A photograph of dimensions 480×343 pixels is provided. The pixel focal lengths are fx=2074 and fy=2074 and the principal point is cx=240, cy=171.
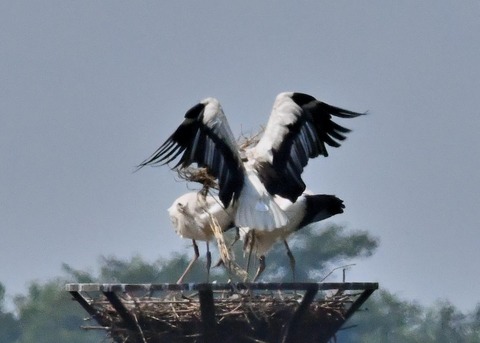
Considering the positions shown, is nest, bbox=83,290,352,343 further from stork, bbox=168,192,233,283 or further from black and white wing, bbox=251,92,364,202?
stork, bbox=168,192,233,283

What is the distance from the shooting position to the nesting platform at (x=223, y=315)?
37.9 ft

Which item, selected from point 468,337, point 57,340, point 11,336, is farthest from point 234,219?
point 11,336

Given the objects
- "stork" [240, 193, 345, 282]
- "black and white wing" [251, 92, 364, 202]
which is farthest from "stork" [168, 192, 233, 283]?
"black and white wing" [251, 92, 364, 202]

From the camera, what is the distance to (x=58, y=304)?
3131 centimetres

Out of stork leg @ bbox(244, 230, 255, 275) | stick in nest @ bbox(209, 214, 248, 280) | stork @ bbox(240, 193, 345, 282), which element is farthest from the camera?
stork leg @ bbox(244, 230, 255, 275)

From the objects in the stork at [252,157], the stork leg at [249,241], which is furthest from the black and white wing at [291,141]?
the stork leg at [249,241]

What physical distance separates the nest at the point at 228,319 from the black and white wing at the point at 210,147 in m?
0.71

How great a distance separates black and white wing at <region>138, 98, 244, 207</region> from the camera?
39.9 feet

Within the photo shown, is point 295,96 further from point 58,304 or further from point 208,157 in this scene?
point 58,304

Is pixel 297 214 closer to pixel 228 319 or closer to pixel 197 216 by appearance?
→ pixel 197 216

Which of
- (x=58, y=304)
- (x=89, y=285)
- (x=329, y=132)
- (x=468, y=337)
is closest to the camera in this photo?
Answer: (x=89, y=285)

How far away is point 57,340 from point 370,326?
4815 millimetres

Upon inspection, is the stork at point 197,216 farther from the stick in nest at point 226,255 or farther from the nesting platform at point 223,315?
the nesting platform at point 223,315

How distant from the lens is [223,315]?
38.0 feet
